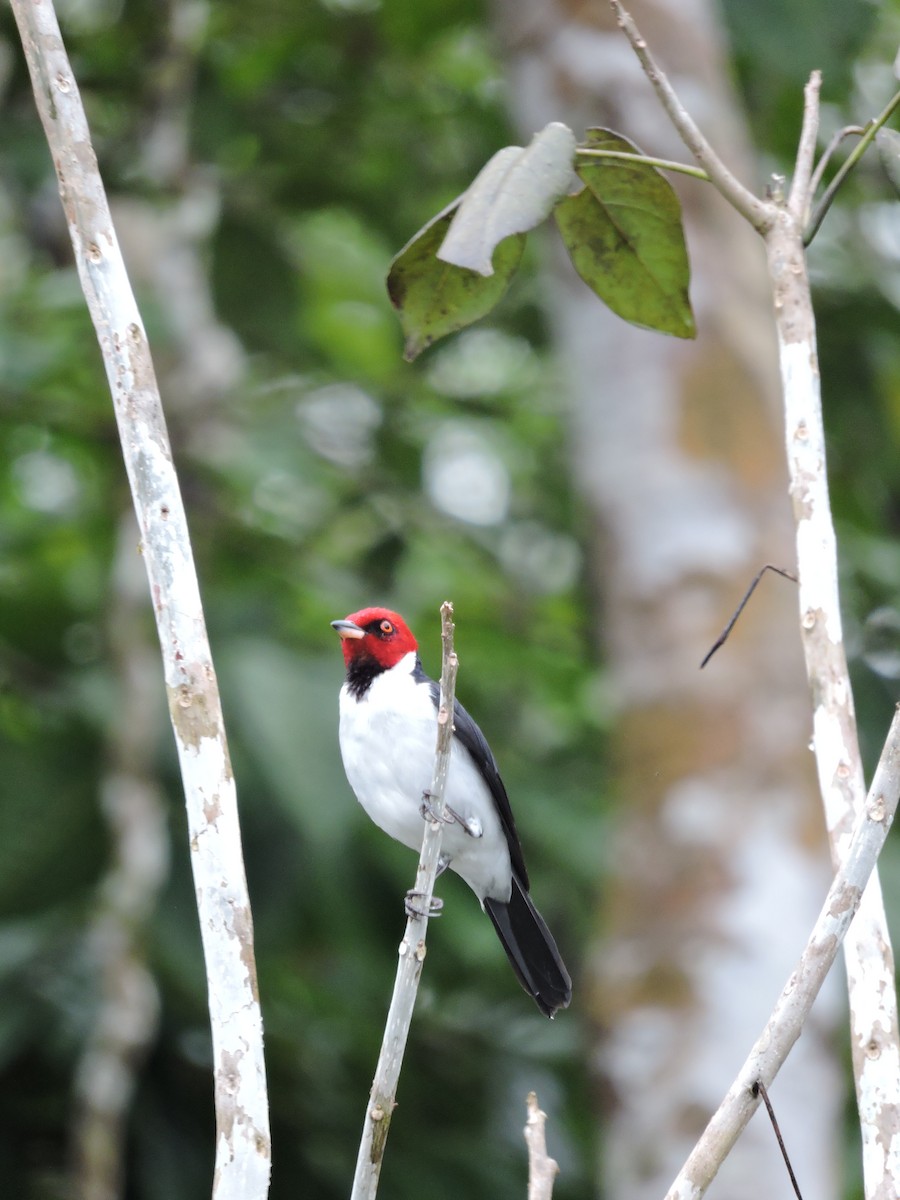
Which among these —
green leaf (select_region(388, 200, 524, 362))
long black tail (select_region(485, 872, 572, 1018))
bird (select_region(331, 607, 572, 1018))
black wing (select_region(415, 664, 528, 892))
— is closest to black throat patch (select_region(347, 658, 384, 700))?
bird (select_region(331, 607, 572, 1018))

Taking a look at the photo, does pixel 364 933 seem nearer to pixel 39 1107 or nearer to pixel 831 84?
pixel 39 1107

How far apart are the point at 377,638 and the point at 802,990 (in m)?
1.68

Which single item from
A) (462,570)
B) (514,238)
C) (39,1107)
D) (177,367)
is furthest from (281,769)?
(462,570)

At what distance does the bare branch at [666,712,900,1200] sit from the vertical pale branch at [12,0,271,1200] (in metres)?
0.50

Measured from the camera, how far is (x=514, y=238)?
2211 millimetres

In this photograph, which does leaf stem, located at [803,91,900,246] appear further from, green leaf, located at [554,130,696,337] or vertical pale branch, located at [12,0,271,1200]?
vertical pale branch, located at [12,0,271,1200]

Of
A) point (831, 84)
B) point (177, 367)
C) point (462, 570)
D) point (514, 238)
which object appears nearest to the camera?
point (514, 238)

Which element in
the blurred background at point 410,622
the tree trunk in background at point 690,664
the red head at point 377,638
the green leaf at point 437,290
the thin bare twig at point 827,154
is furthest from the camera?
the blurred background at point 410,622

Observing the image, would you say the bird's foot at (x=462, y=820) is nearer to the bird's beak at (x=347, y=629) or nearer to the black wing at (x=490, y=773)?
the black wing at (x=490, y=773)

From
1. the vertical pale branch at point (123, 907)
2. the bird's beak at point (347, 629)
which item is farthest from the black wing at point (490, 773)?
the vertical pale branch at point (123, 907)

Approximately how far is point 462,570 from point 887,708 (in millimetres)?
3175

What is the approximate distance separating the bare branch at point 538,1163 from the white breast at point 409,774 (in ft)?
3.44

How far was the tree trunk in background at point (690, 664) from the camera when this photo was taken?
4.49 meters

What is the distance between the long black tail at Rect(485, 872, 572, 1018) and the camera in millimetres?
2949
